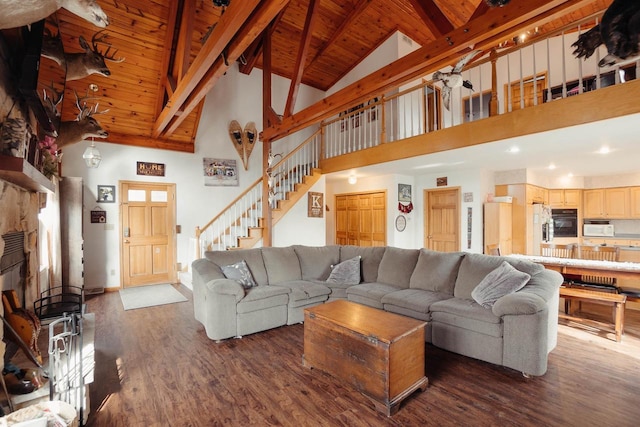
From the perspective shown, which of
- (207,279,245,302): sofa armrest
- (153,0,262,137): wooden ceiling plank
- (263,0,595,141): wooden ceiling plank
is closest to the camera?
(263,0,595,141): wooden ceiling plank

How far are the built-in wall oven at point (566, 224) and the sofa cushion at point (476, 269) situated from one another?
16.1 feet

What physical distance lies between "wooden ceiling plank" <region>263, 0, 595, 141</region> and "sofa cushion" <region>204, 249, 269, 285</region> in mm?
2212

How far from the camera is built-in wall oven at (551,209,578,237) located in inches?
275

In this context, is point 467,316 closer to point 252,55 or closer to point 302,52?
point 302,52

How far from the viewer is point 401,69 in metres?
3.17

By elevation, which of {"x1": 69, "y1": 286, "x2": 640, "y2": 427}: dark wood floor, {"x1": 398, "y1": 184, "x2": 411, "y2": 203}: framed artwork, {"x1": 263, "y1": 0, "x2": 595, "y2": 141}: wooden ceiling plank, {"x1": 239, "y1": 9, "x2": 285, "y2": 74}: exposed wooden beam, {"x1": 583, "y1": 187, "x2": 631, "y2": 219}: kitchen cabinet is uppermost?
{"x1": 239, "y1": 9, "x2": 285, "y2": 74}: exposed wooden beam

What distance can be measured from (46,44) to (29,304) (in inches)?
98.4

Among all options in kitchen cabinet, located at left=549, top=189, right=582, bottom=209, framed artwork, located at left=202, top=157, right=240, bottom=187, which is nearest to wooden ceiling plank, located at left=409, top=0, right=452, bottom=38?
framed artwork, located at left=202, top=157, right=240, bottom=187

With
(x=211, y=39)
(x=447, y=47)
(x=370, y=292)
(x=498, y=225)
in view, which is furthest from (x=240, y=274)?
(x=498, y=225)

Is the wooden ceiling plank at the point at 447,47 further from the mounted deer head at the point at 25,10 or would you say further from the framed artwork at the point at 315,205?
the framed artwork at the point at 315,205

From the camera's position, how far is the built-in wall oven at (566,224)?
6.98 metres

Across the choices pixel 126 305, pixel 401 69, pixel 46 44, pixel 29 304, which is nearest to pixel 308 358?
pixel 29 304

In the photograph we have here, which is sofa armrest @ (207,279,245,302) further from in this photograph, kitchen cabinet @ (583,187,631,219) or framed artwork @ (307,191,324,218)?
kitchen cabinet @ (583,187,631,219)

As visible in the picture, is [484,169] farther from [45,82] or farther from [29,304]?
[45,82]
